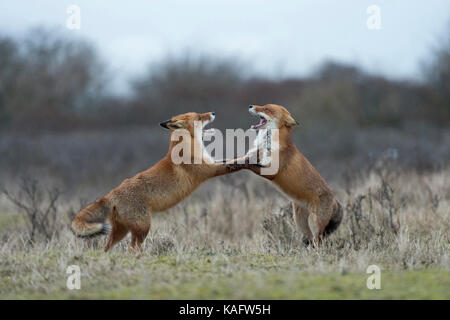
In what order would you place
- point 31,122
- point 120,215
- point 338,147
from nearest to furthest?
point 120,215 < point 338,147 < point 31,122

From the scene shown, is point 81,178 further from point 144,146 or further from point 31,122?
point 31,122

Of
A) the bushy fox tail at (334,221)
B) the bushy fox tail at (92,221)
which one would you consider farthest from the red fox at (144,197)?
the bushy fox tail at (334,221)

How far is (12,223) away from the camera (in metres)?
13.7

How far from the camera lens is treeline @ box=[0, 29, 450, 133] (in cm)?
3048

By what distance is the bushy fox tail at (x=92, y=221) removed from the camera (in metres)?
7.17

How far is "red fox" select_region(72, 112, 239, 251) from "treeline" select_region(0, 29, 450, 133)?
2077cm

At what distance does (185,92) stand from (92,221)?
29.8 meters

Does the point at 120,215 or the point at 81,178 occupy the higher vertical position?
the point at 81,178

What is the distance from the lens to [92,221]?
7.53 meters

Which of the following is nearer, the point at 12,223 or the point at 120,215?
the point at 120,215

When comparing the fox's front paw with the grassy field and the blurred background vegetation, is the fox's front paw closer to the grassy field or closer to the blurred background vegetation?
the grassy field

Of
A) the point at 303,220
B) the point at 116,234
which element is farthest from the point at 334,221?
the point at 116,234
